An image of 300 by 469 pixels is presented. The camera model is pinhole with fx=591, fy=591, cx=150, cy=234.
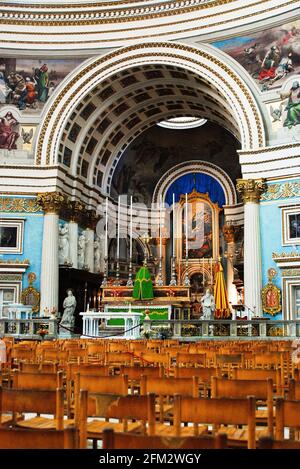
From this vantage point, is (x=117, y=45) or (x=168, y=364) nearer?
(x=168, y=364)

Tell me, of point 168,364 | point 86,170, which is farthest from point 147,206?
point 168,364

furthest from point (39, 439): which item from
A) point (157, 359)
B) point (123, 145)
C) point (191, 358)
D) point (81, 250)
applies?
point (123, 145)

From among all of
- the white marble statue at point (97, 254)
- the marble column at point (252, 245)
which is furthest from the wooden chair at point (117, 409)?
the white marble statue at point (97, 254)

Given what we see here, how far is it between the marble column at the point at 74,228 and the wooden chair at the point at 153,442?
1058 inches

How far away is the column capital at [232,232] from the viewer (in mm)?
38781

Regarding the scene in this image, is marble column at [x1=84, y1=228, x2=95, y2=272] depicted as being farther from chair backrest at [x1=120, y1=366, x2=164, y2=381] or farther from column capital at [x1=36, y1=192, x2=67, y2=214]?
chair backrest at [x1=120, y1=366, x2=164, y2=381]

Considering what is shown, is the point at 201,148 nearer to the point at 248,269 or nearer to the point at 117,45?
the point at 117,45

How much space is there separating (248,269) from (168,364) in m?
18.1

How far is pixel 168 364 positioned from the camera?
8648 mm

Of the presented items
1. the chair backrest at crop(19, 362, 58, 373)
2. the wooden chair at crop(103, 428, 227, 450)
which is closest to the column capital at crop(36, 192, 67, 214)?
the chair backrest at crop(19, 362, 58, 373)

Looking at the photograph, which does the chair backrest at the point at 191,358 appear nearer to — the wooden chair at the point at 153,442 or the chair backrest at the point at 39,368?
the chair backrest at the point at 39,368

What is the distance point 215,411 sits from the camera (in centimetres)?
439

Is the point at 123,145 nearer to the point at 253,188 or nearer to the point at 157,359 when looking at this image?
the point at 253,188

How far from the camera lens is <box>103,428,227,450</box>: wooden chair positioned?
3200 mm
